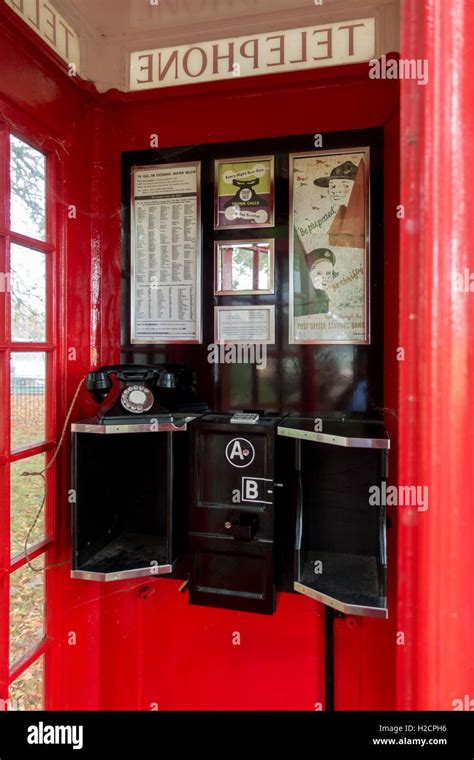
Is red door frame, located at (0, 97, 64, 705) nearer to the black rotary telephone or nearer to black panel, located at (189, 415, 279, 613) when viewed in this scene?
the black rotary telephone

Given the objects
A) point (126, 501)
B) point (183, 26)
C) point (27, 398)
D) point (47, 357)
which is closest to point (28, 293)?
point (47, 357)

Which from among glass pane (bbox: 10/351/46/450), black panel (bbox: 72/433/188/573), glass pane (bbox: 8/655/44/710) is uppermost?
glass pane (bbox: 10/351/46/450)

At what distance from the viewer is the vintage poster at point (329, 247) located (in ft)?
5.14

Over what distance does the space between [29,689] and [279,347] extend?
58.8 inches

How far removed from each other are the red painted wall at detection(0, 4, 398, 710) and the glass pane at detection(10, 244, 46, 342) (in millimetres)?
101

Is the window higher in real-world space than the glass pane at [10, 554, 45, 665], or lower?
higher

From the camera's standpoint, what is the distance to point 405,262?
1.94ft

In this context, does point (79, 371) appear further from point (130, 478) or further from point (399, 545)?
point (399, 545)

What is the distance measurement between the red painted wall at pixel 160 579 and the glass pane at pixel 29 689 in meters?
0.05

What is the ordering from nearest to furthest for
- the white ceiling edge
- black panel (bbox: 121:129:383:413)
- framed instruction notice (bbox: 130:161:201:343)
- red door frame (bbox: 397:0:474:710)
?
red door frame (bbox: 397:0:474:710) < the white ceiling edge < black panel (bbox: 121:129:383:413) < framed instruction notice (bbox: 130:161:201:343)

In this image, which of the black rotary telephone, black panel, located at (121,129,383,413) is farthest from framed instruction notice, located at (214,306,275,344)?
the black rotary telephone

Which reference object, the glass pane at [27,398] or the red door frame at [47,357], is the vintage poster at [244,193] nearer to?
the red door frame at [47,357]

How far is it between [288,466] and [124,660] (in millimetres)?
1095

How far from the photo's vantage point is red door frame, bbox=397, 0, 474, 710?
57 centimetres
